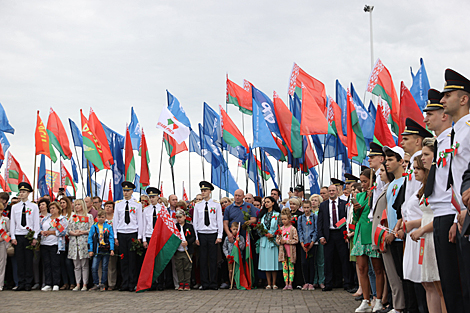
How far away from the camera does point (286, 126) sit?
1568 cm

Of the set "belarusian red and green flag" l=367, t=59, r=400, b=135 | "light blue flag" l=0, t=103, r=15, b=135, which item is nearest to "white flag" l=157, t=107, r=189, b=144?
"light blue flag" l=0, t=103, r=15, b=135

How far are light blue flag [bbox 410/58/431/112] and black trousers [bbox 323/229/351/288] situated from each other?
24.7ft

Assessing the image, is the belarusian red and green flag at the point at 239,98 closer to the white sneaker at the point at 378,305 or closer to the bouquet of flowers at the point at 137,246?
Answer: the bouquet of flowers at the point at 137,246

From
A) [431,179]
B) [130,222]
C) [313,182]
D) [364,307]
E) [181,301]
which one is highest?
[313,182]

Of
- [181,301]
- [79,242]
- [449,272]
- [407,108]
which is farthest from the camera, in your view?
[407,108]

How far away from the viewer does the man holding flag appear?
1195 cm

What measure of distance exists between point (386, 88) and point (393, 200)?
11.2 metres

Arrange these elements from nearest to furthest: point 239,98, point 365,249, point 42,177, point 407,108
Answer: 1. point 365,249
2. point 407,108
3. point 239,98
4. point 42,177

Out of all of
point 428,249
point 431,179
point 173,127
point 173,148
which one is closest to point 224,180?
point 173,148

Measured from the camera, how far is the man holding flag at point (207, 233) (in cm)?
1195

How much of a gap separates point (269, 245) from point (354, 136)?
4441 mm

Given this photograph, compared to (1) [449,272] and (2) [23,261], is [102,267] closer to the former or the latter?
(2) [23,261]

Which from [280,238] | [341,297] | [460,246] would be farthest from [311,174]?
[460,246]

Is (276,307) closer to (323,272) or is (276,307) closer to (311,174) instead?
(323,272)
